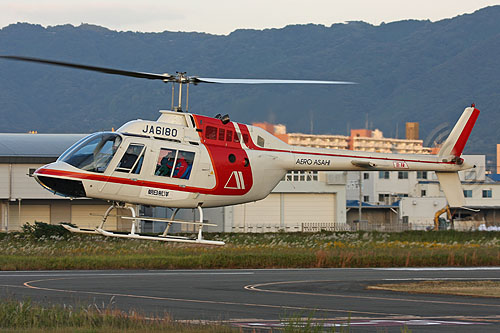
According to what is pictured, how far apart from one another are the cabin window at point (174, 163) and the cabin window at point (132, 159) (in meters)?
0.67

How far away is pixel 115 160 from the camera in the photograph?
89.4 feet

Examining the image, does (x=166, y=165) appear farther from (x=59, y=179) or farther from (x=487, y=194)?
(x=487, y=194)

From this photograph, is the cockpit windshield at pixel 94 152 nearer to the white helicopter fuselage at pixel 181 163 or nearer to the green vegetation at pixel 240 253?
the white helicopter fuselage at pixel 181 163

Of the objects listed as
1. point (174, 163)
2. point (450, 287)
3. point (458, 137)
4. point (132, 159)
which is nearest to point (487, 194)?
point (458, 137)

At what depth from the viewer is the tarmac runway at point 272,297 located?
18641mm

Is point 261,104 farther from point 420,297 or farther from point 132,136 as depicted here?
point 420,297

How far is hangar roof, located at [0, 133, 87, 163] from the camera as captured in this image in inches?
2608

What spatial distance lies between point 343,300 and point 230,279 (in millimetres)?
7410

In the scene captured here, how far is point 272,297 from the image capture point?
2338cm

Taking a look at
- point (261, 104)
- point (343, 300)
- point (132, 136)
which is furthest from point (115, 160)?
point (261, 104)

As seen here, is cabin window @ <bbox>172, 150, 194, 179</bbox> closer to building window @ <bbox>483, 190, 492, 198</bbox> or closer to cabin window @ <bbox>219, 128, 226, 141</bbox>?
cabin window @ <bbox>219, 128, 226, 141</bbox>

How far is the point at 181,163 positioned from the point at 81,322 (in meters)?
11.3

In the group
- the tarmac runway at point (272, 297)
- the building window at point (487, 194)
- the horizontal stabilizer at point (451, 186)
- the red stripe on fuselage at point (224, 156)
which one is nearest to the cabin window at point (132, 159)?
→ the red stripe on fuselage at point (224, 156)

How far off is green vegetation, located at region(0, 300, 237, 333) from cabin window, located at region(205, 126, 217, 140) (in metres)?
10.9
